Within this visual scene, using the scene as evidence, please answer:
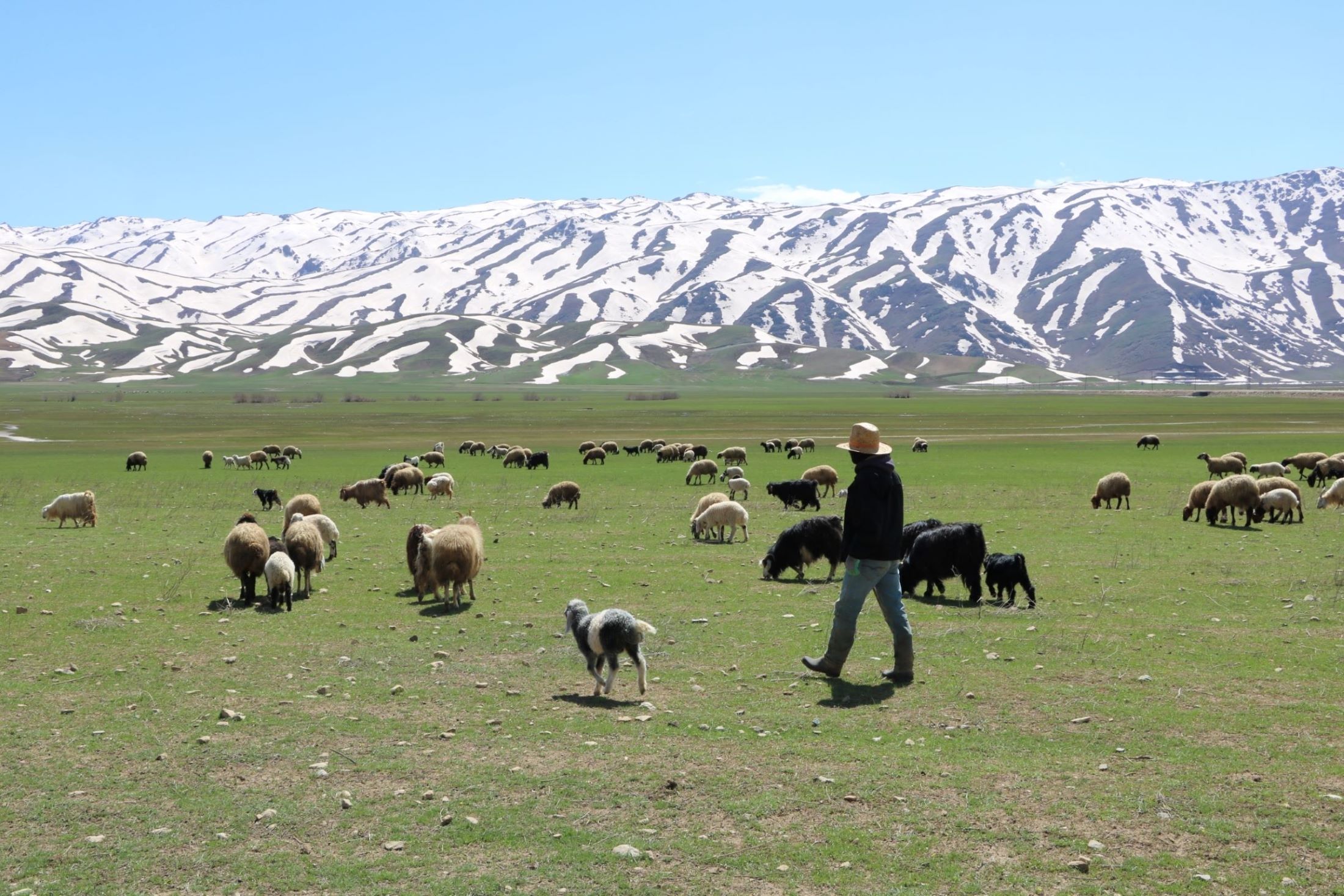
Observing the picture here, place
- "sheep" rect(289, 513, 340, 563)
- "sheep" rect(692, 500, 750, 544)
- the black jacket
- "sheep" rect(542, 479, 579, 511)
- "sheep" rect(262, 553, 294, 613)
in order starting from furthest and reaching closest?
1. "sheep" rect(542, 479, 579, 511)
2. "sheep" rect(692, 500, 750, 544)
3. "sheep" rect(289, 513, 340, 563)
4. "sheep" rect(262, 553, 294, 613)
5. the black jacket

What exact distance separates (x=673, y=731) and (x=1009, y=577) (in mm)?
9485

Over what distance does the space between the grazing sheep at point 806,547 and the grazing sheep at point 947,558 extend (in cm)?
166

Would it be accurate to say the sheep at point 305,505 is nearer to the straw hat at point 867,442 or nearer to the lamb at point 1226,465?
the straw hat at point 867,442

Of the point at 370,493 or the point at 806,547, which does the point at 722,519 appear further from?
the point at 370,493

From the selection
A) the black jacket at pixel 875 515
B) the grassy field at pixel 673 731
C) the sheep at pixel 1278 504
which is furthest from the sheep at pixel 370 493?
the sheep at pixel 1278 504

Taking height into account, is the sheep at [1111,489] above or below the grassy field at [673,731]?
above

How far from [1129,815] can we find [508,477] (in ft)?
151

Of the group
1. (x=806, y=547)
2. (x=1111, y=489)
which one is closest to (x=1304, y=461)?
(x=1111, y=489)

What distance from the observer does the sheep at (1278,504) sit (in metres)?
31.2

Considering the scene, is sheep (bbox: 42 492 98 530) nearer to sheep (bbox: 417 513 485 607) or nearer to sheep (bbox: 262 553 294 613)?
sheep (bbox: 262 553 294 613)

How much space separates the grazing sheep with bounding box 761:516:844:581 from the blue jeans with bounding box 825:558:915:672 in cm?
782

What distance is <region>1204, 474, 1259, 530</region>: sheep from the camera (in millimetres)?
30578

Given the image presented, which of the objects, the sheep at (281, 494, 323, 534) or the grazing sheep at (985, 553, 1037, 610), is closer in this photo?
the grazing sheep at (985, 553, 1037, 610)

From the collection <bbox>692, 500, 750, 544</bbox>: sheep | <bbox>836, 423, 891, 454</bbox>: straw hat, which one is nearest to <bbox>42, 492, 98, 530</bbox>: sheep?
<bbox>692, 500, 750, 544</bbox>: sheep
